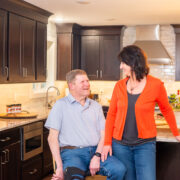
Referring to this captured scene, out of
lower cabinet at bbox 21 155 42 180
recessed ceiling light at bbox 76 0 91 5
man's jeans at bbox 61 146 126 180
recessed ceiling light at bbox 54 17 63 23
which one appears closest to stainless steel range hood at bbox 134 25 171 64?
recessed ceiling light at bbox 54 17 63 23

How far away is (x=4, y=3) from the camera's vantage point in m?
4.18

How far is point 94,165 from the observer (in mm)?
2598

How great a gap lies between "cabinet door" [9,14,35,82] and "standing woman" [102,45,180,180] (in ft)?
7.41

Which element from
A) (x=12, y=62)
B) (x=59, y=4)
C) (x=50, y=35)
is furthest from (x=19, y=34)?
(x=50, y=35)

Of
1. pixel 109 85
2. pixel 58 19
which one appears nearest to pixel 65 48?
pixel 58 19

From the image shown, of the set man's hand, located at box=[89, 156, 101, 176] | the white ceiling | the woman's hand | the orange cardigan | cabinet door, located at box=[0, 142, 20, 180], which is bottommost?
cabinet door, located at box=[0, 142, 20, 180]

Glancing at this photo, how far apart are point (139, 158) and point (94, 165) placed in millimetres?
364

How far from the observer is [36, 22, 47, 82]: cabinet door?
16.9 ft

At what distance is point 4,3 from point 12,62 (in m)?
0.74

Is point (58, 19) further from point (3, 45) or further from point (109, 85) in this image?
point (3, 45)

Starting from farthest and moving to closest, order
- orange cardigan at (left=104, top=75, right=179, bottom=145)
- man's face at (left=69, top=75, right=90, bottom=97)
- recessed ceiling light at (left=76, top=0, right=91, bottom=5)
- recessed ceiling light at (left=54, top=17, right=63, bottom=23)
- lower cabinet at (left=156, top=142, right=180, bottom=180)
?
recessed ceiling light at (left=54, top=17, right=63, bottom=23) → recessed ceiling light at (left=76, top=0, right=91, bottom=5) → lower cabinet at (left=156, top=142, right=180, bottom=180) → man's face at (left=69, top=75, right=90, bottom=97) → orange cardigan at (left=104, top=75, right=179, bottom=145)

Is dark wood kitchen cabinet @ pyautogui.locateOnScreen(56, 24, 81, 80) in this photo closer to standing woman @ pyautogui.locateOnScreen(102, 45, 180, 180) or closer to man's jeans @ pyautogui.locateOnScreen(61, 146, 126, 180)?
man's jeans @ pyautogui.locateOnScreen(61, 146, 126, 180)

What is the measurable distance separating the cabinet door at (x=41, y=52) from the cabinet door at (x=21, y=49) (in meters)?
0.15

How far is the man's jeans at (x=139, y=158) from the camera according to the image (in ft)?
7.97
